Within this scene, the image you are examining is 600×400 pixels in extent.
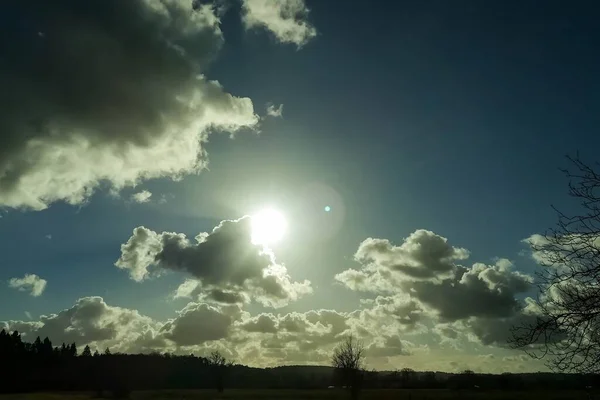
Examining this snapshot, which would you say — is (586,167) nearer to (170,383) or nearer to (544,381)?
(544,381)

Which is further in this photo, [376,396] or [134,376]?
[134,376]

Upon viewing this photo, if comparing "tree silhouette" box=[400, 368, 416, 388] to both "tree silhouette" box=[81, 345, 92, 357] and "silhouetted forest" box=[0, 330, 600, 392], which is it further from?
"tree silhouette" box=[81, 345, 92, 357]

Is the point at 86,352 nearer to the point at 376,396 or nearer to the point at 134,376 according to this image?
the point at 134,376

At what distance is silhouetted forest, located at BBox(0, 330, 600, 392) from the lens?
123688 millimetres

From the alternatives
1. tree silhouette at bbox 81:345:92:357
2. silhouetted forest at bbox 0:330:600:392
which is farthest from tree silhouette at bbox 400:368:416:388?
tree silhouette at bbox 81:345:92:357

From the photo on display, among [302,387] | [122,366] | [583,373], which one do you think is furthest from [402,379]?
[583,373]

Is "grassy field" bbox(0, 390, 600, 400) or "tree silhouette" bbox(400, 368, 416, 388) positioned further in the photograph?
"tree silhouette" bbox(400, 368, 416, 388)

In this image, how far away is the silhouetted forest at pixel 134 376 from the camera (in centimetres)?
12369

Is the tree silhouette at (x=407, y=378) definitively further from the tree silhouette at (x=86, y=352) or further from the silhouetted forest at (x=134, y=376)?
the tree silhouette at (x=86, y=352)

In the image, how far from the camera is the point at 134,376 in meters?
160

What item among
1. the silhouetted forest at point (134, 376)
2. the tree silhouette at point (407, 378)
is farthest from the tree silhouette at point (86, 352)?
the tree silhouette at point (407, 378)

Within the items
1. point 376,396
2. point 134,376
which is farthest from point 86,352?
point 376,396

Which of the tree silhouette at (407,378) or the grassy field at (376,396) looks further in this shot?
the tree silhouette at (407,378)

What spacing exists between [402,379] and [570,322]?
153 m
